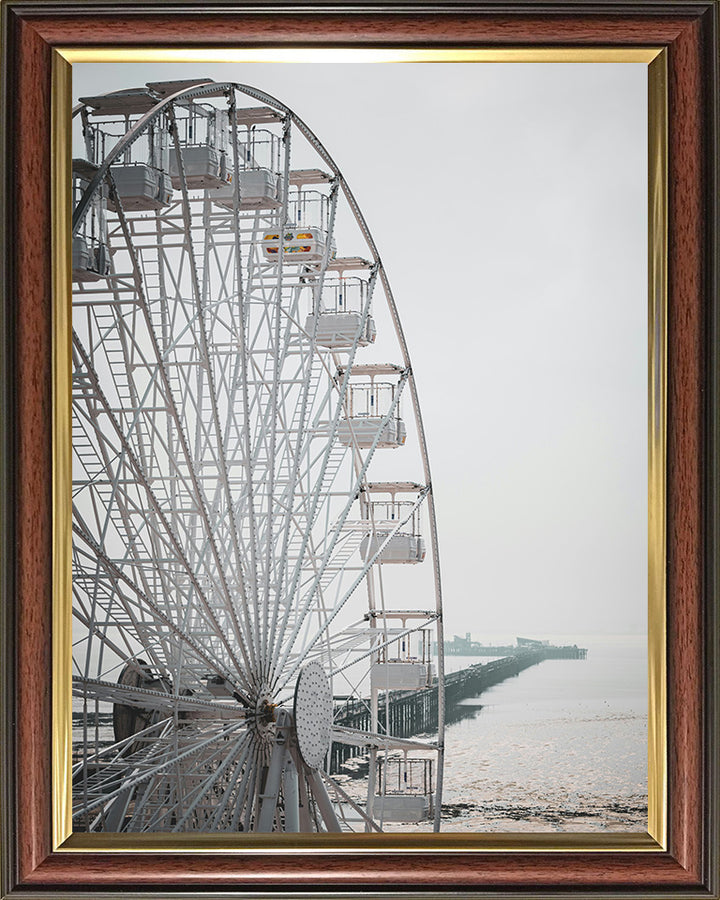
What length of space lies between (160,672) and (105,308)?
1.53 meters

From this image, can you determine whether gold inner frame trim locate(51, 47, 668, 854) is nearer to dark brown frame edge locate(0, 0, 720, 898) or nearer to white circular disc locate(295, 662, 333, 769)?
dark brown frame edge locate(0, 0, 720, 898)

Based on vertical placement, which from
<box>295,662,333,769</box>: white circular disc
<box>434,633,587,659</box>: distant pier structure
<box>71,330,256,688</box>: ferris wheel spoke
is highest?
<box>71,330,256,688</box>: ferris wheel spoke

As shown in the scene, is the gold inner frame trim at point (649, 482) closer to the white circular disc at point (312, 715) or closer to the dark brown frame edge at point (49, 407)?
the dark brown frame edge at point (49, 407)

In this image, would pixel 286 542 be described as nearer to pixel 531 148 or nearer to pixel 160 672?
pixel 160 672

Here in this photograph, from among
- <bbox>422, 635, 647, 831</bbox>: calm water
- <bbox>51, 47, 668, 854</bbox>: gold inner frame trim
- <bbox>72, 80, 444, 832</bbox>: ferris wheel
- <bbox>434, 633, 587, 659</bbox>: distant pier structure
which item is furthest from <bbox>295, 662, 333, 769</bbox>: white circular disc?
<bbox>51, 47, 668, 854</bbox>: gold inner frame trim

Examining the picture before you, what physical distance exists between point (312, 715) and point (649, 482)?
270 centimetres

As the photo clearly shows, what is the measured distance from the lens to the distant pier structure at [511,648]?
11.5ft

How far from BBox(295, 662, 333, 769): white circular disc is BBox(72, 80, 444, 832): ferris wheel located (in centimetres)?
1

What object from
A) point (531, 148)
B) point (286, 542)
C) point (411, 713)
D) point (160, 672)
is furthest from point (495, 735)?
point (286, 542)

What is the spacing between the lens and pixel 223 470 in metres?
5.23

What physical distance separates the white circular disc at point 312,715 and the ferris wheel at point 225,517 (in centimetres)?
1

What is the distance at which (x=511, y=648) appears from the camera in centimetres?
367

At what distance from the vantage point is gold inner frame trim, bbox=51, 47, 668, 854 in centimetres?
289

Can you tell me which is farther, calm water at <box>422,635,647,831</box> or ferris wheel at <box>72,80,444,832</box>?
ferris wheel at <box>72,80,444,832</box>
